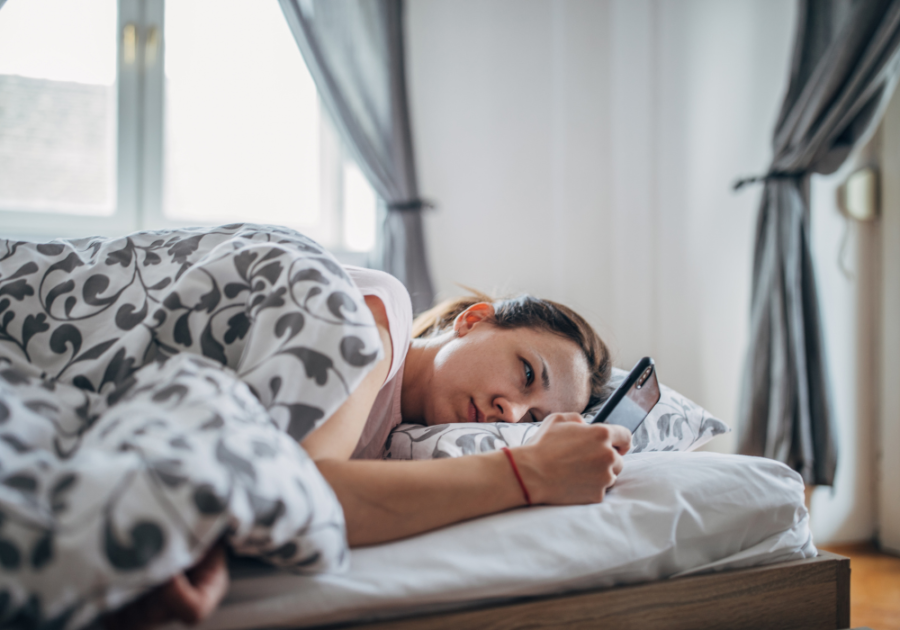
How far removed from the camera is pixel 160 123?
2.12 meters

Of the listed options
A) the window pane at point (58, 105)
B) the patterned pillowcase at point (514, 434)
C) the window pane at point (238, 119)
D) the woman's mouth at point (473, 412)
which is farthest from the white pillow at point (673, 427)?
the window pane at point (58, 105)

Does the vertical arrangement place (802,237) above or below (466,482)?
above

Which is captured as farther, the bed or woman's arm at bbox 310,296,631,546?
woman's arm at bbox 310,296,631,546

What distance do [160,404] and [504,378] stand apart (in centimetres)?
55

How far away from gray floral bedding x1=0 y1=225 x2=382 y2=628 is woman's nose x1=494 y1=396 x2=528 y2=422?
352 mm

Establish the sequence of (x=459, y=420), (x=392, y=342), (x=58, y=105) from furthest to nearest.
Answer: (x=58, y=105), (x=459, y=420), (x=392, y=342)

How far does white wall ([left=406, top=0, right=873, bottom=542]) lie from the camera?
221cm

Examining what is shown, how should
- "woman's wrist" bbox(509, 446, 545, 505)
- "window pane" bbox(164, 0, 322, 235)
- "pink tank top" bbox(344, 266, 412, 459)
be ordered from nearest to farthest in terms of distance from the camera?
"woman's wrist" bbox(509, 446, 545, 505) → "pink tank top" bbox(344, 266, 412, 459) → "window pane" bbox(164, 0, 322, 235)

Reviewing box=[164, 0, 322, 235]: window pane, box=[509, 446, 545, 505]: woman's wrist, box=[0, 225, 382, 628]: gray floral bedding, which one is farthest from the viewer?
box=[164, 0, 322, 235]: window pane

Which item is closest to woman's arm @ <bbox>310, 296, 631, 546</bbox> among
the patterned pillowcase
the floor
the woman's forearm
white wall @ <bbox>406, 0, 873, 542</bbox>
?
the woman's forearm

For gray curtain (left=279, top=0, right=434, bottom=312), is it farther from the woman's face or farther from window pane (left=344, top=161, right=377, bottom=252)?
the woman's face

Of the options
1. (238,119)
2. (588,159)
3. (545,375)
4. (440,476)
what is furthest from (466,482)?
(588,159)

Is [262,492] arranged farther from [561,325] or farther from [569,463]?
[561,325]

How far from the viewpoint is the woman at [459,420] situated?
561 mm
